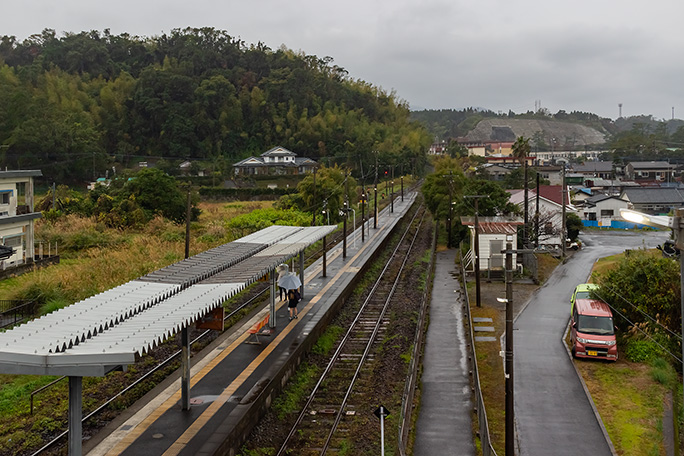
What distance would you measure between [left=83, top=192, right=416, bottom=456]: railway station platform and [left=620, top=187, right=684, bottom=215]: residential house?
35839 millimetres

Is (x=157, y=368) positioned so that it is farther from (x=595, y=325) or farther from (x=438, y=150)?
(x=438, y=150)

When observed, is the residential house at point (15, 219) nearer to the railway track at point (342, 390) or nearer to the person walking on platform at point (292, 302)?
the person walking on platform at point (292, 302)

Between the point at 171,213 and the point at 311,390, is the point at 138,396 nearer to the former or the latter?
the point at 311,390

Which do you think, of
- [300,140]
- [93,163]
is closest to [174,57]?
[300,140]

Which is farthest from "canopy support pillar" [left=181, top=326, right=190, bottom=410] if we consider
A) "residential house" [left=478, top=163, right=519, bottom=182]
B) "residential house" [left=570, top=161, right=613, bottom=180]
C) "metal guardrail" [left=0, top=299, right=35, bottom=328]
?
"residential house" [left=570, top=161, right=613, bottom=180]

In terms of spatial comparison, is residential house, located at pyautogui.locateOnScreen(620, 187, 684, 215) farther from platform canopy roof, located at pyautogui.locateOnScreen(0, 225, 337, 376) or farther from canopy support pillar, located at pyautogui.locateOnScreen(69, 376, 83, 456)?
canopy support pillar, located at pyautogui.locateOnScreen(69, 376, 83, 456)

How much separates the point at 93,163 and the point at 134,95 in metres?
23.0

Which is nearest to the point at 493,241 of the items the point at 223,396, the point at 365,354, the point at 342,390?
→ the point at 365,354

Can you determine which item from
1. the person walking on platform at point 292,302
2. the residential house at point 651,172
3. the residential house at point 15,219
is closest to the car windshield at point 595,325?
the person walking on platform at point 292,302

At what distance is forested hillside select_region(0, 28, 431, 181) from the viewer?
68.2 metres

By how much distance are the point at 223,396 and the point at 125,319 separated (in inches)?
142

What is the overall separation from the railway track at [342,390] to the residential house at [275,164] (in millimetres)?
52488

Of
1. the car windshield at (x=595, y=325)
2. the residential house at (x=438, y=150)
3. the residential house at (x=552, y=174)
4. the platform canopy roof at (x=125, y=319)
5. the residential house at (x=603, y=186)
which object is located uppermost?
the residential house at (x=438, y=150)

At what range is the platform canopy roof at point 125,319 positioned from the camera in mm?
7797
